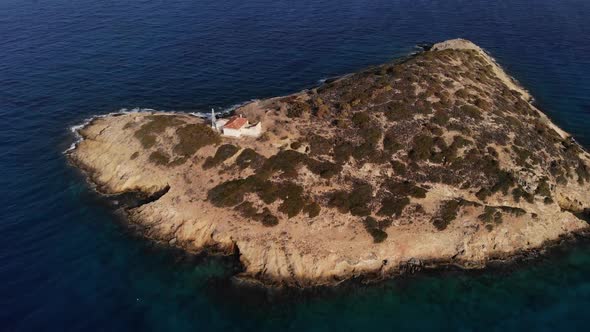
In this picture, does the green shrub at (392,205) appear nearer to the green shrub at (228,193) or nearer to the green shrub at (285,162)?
the green shrub at (285,162)

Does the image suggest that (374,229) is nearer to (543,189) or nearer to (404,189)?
(404,189)

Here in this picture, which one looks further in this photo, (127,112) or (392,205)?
(127,112)

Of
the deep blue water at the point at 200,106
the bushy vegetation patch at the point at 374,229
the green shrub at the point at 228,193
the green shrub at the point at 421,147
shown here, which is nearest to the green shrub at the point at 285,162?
the green shrub at the point at 228,193

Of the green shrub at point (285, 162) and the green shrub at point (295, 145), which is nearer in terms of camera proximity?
the green shrub at point (285, 162)

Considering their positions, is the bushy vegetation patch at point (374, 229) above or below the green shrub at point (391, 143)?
below

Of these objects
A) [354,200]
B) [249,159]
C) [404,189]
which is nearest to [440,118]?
[404,189]

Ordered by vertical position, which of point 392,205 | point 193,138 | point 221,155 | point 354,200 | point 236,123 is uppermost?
point 236,123

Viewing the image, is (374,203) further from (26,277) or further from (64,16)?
(64,16)
